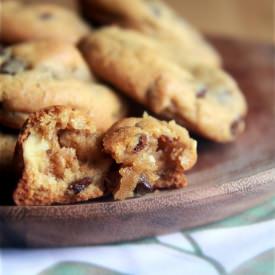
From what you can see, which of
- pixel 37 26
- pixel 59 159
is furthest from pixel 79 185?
pixel 37 26

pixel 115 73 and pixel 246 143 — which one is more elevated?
pixel 115 73

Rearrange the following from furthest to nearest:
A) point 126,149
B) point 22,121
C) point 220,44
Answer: point 220,44, point 22,121, point 126,149

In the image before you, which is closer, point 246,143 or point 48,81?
point 48,81

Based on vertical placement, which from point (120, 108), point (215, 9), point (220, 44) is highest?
point (120, 108)

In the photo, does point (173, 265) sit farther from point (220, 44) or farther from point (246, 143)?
point (220, 44)

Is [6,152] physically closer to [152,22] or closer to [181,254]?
[181,254]

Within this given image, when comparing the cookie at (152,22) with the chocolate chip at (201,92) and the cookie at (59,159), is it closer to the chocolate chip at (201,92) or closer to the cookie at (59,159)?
the chocolate chip at (201,92)

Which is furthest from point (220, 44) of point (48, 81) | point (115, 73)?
point (48, 81)

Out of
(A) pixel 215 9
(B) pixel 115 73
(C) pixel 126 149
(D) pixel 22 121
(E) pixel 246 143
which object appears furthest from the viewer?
(A) pixel 215 9
